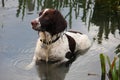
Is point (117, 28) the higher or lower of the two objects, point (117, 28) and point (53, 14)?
the lower

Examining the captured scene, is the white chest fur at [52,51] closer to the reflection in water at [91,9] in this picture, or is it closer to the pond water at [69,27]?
the pond water at [69,27]

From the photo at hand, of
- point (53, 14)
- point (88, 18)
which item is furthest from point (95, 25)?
point (53, 14)

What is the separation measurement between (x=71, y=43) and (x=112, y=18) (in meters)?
2.38

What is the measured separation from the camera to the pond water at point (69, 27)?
6.11 metres

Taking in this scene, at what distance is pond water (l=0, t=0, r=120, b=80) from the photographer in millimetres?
6113

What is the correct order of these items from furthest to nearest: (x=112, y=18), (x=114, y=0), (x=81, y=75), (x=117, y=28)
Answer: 1. (x=114, y=0)
2. (x=112, y=18)
3. (x=117, y=28)
4. (x=81, y=75)

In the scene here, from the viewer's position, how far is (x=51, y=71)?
627cm

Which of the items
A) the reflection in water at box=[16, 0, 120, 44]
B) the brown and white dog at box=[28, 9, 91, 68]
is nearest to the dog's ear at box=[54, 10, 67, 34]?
the brown and white dog at box=[28, 9, 91, 68]

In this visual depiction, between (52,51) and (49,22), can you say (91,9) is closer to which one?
(52,51)

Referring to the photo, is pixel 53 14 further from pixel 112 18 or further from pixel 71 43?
pixel 112 18

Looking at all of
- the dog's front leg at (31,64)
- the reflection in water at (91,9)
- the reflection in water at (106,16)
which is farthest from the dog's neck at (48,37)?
the reflection in water at (91,9)

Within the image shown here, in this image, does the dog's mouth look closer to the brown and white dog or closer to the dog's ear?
the brown and white dog

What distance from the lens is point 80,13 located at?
357 inches

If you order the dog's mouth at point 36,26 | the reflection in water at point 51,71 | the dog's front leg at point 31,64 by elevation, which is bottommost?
the reflection in water at point 51,71
